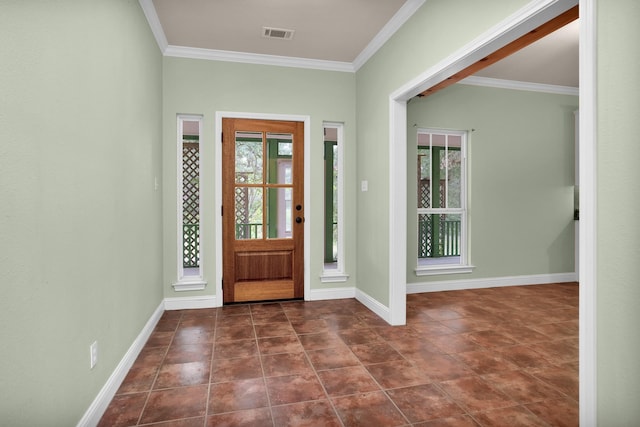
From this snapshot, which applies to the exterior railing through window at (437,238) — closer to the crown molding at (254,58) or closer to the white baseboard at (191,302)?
the crown molding at (254,58)

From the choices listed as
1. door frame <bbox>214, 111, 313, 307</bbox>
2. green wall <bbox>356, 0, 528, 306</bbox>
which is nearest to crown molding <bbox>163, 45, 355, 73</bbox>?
green wall <bbox>356, 0, 528, 306</bbox>

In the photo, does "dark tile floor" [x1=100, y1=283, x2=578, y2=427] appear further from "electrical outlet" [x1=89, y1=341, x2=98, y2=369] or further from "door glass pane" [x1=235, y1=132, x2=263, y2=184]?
"door glass pane" [x1=235, y1=132, x2=263, y2=184]

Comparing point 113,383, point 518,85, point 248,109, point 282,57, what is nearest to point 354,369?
point 113,383

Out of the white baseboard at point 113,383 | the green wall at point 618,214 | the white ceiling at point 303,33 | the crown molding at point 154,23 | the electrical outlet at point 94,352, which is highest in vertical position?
the white ceiling at point 303,33

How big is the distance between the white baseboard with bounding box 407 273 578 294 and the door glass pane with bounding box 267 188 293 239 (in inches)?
66.5

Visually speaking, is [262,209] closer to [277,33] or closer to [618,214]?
[277,33]

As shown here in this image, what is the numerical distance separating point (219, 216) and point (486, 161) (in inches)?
137

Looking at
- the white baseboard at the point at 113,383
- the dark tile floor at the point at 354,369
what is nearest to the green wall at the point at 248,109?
the dark tile floor at the point at 354,369

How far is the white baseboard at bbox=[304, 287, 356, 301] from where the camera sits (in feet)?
13.8

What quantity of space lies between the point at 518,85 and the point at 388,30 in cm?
252

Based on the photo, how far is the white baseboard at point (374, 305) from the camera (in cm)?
346

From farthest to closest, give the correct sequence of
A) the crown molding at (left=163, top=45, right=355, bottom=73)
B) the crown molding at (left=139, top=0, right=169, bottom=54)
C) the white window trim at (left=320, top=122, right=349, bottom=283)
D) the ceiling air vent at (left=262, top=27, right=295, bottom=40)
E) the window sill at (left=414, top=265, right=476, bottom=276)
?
the window sill at (left=414, top=265, right=476, bottom=276), the white window trim at (left=320, top=122, right=349, bottom=283), the crown molding at (left=163, top=45, right=355, bottom=73), the ceiling air vent at (left=262, top=27, right=295, bottom=40), the crown molding at (left=139, top=0, right=169, bottom=54)

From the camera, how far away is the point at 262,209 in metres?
4.13

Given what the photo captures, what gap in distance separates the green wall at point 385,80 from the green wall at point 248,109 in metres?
0.17
